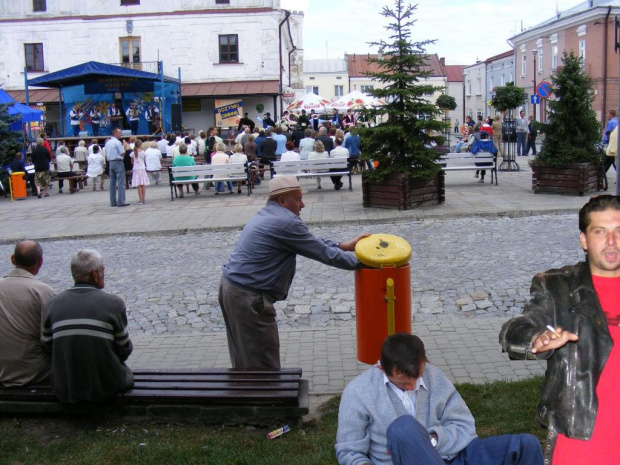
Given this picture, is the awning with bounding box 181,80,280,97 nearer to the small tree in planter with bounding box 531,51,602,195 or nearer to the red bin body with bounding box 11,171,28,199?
the red bin body with bounding box 11,171,28,199

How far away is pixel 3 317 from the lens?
5.30 metres

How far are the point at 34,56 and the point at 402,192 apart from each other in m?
36.7

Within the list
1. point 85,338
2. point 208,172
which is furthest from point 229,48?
point 85,338

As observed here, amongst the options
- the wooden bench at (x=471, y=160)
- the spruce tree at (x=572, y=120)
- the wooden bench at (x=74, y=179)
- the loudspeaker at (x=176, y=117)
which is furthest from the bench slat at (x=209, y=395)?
the loudspeaker at (x=176, y=117)

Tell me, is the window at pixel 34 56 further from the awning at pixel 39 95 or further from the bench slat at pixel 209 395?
the bench slat at pixel 209 395

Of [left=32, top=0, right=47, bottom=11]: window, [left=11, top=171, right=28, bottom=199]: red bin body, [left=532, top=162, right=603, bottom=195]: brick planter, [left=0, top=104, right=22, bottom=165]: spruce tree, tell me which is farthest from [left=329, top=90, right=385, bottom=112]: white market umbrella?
[left=32, top=0, right=47, bottom=11]: window

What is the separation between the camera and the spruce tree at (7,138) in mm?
22281

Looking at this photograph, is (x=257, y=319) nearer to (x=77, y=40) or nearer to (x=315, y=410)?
(x=315, y=410)

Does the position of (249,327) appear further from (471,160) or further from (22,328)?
(471,160)

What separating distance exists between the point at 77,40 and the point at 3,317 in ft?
140

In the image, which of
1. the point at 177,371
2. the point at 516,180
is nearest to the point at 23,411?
the point at 177,371

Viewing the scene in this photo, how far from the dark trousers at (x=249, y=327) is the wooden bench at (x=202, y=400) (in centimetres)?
27

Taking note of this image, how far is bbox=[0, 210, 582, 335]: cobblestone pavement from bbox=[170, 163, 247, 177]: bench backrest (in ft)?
18.3

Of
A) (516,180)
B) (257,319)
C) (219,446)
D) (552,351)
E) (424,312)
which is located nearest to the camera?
(552,351)
